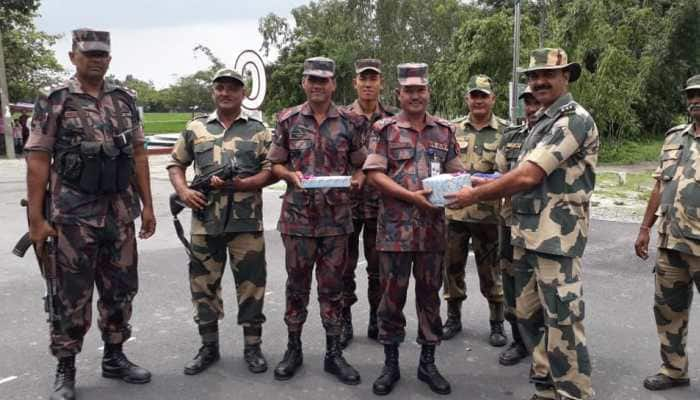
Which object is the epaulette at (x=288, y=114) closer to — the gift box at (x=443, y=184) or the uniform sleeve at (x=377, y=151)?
the uniform sleeve at (x=377, y=151)

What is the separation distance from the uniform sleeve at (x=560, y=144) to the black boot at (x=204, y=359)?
2.31m

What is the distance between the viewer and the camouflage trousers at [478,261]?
4277 mm

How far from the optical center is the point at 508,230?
13.0 feet

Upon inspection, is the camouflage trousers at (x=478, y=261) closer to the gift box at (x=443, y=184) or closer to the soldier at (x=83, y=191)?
the gift box at (x=443, y=184)

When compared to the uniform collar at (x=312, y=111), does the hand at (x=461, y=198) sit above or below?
below

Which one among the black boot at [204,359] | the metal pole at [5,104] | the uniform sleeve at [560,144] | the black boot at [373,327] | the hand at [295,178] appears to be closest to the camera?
the uniform sleeve at [560,144]

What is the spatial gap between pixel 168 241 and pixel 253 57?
262 centimetres

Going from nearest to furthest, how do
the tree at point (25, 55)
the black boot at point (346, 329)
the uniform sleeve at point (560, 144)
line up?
the uniform sleeve at point (560, 144)
the black boot at point (346, 329)
the tree at point (25, 55)

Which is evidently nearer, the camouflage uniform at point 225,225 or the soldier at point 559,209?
the soldier at point 559,209

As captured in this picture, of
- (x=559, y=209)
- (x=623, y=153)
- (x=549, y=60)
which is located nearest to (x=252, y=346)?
(x=559, y=209)

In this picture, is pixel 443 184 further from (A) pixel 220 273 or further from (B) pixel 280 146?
(A) pixel 220 273

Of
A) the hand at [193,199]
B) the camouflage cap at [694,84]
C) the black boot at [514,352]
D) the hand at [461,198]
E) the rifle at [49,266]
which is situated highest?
the camouflage cap at [694,84]

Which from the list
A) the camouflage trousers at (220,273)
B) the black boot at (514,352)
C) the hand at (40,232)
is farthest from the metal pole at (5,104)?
the black boot at (514,352)

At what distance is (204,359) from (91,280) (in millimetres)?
862
